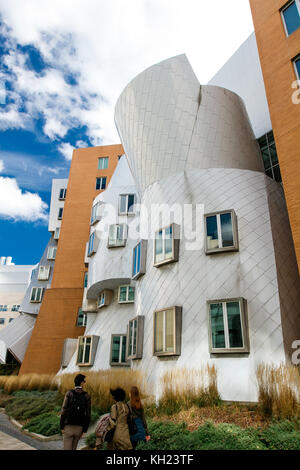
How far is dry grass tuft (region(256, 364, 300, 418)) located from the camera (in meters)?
7.71

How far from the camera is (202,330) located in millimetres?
11328

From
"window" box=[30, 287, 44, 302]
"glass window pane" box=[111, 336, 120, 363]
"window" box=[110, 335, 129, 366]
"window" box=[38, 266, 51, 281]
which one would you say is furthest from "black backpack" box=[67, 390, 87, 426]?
"window" box=[38, 266, 51, 281]

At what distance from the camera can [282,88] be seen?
11.8 metres

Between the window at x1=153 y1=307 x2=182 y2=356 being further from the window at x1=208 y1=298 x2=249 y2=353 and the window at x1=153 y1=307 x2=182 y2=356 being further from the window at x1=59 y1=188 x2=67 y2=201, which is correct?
the window at x1=59 y1=188 x2=67 y2=201

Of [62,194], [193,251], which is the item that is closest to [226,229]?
[193,251]

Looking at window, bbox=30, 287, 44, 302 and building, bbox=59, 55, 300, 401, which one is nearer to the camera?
building, bbox=59, 55, 300, 401

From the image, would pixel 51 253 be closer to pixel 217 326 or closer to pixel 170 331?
pixel 170 331

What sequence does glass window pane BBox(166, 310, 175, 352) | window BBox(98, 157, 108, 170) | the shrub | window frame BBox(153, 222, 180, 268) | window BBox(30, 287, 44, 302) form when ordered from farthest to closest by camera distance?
window BBox(98, 157, 108, 170), window BBox(30, 287, 44, 302), window frame BBox(153, 222, 180, 268), glass window pane BBox(166, 310, 175, 352), the shrub

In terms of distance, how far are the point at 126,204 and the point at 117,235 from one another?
8.08ft

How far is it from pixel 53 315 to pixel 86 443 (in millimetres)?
19650

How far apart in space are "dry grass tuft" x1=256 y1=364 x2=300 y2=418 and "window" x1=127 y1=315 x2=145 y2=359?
579 centimetres

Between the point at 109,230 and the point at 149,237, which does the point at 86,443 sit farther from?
the point at 109,230

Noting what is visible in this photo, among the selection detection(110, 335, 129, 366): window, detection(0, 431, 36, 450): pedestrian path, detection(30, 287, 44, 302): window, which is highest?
detection(30, 287, 44, 302): window

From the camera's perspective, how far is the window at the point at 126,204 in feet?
71.1
